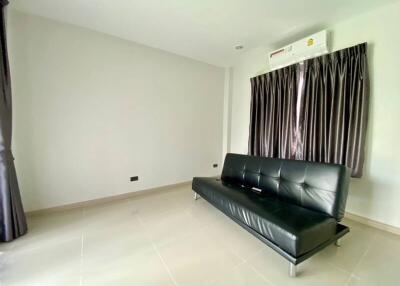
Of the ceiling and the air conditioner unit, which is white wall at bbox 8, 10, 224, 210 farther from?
the air conditioner unit

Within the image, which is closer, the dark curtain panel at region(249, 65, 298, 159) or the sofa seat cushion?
the sofa seat cushion

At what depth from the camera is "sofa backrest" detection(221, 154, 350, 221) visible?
162 centimetres

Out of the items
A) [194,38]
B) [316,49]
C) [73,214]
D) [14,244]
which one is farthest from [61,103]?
[316,49]

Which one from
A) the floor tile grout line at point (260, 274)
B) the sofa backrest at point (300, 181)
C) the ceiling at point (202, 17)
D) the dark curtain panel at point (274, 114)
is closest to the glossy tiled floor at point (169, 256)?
the floor tile grout line at point (260, 274)

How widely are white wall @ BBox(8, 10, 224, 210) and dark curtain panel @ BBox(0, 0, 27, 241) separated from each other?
30 centimetres

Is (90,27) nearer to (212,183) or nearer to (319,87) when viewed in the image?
(212,183)

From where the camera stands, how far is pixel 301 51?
2336mm

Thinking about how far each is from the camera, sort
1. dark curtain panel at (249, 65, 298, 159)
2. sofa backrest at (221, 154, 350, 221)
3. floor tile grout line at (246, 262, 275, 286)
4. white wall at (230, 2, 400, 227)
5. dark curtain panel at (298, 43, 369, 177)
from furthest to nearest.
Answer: dark curtain panel at (249, 65, 298, 159), dark curtain panel at (298, 43, 369, 177), white wall at (230, 2, 400, 227), sofa backrest at (221, 154, 350, 221), floor tile grout line at (246, 262, 275, 286)

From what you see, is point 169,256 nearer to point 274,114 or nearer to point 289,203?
point 289,203

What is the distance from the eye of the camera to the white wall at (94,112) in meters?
2.07

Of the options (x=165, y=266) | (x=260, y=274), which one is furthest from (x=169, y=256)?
(x=260, y=274)

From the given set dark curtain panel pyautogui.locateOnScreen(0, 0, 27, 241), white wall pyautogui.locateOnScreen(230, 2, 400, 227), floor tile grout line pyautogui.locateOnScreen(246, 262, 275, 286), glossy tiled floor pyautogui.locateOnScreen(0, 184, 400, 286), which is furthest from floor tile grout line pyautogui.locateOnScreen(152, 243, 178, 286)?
white wall pyautogui.locateOnScreen(230, 2, 400, 227)

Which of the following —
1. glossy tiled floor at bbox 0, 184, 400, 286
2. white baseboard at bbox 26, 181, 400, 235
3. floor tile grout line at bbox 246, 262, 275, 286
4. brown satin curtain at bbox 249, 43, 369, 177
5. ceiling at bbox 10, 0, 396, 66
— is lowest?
floor tile grout line at bbox 246, 262, 275, 286

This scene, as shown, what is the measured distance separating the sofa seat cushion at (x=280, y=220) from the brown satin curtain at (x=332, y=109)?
94cm
